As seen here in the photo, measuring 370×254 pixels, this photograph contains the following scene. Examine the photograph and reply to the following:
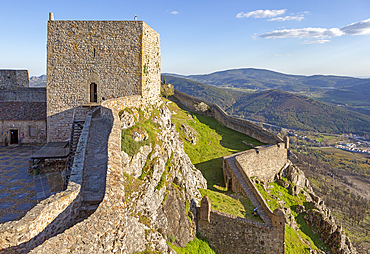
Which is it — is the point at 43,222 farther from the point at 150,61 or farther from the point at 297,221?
the point at 297,221

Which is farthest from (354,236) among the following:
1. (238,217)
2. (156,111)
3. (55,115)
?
(55,115)

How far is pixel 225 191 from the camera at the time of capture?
1808 centimetres

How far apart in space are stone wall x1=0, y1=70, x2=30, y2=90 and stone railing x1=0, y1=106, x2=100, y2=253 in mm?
18404

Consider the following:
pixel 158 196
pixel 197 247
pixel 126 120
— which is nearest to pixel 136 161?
pixel 158 196

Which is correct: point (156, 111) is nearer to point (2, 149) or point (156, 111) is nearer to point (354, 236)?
point (2, 149)

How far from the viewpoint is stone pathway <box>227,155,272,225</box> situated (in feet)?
46.2

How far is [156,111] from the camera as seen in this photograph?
14.8 metres

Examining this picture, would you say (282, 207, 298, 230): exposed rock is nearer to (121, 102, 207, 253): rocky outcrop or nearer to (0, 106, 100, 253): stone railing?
(121, 102, 207, 253): rocky outcrop

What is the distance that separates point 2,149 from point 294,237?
71.9 feet

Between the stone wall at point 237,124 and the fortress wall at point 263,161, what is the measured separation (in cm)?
269

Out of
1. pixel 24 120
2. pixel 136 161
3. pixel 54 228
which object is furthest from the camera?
pixel 24 120

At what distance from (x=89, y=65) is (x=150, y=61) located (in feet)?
12.1

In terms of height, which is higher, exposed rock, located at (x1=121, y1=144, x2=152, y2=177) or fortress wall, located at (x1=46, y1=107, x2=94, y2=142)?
fortress wall, located at (x1=46, y1=107, x2=94, y2=142)

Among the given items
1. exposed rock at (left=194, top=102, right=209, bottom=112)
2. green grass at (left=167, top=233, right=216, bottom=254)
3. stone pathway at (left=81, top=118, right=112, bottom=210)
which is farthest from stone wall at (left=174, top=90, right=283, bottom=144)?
stone pathway at (left=81, top=118, right=112, bottom=210)
